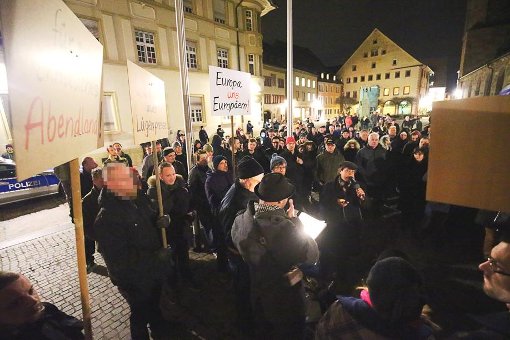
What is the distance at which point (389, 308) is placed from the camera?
4.83 ft

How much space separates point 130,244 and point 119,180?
63cm

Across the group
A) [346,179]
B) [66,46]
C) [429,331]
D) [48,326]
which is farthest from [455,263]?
[66,46]

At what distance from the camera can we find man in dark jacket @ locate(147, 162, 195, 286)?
12.7 ft

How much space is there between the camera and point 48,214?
755 centimetres

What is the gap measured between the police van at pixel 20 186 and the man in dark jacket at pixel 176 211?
6.14 meters

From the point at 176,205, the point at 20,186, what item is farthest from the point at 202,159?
the point at 20,186

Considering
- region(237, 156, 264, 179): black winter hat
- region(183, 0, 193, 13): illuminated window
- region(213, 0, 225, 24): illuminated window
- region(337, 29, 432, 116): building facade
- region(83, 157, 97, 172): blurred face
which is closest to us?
region(237, 156, 264, 179): black winter hat

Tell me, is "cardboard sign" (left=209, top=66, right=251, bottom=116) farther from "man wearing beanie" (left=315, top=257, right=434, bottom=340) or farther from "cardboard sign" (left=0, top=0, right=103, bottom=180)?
"man wearing beanie" (left=315, top=257, right=434, bottom=340)

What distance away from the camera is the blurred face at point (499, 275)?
1410 millimetres

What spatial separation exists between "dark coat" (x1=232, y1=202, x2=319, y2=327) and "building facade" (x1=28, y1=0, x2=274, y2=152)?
1467cm

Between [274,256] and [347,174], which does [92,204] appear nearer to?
[274,256]

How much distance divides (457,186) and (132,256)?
103 inches

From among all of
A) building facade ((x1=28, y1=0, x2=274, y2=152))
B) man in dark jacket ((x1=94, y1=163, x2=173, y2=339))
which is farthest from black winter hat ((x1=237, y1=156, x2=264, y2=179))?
building facade ((x1=28, y1=0, x2=274, y2=152))

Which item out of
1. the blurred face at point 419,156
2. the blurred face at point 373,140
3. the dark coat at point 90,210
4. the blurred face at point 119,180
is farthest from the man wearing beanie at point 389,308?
the blurred face at point 373,140
